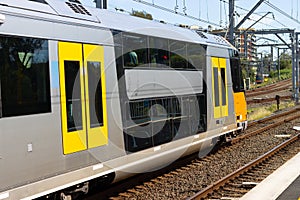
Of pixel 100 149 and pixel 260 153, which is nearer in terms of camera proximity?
pixel 100 149

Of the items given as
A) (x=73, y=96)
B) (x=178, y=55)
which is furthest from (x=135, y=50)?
(x=73, y=96)

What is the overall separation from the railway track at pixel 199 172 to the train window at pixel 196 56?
8.16ft

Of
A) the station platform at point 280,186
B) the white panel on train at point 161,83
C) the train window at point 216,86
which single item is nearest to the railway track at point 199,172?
the station platform at point 280,186

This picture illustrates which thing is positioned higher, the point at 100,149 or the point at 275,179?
the point at 100,149

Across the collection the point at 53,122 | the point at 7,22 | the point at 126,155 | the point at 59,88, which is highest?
the point at 7,22

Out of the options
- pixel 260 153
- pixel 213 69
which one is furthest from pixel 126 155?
pixel 260 153

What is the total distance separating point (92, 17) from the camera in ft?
27.8

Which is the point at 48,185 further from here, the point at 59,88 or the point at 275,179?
the point at 275,179

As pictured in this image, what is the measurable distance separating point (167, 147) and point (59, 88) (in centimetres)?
391

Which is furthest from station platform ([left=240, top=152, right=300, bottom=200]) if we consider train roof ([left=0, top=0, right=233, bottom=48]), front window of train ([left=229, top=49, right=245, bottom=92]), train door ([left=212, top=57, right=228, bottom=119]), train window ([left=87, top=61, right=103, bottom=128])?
front window of train ([left=229, top=49, right=245, bottom=92])

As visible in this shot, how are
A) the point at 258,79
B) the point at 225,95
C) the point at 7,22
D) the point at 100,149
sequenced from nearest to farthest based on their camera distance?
the point at 7,22
the point at 100,149
the point at 225,95
the point at 258,79

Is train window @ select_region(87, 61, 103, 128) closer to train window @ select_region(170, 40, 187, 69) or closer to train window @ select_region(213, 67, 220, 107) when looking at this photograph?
train window @ select_region(170, 40, 187, 69)

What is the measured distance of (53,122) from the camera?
7.03 metres

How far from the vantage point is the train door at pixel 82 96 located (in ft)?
24.0
